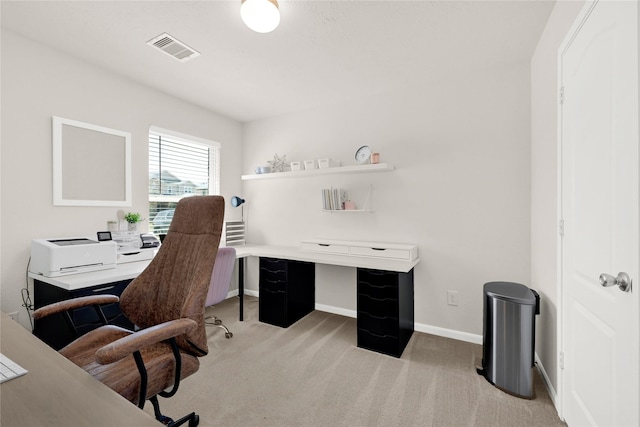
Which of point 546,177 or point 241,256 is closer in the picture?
point 546,177

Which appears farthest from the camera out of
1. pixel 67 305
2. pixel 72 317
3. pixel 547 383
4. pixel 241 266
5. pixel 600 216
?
pixel 241 266

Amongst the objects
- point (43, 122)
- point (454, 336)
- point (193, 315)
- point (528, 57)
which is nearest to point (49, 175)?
point (43, 122)

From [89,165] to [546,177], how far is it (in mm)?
3708

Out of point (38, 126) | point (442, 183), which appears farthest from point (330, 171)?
point (38, 126)

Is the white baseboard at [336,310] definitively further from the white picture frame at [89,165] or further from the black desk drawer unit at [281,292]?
the white picture frame at [89,165]

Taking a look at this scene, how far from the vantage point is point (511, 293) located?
1982 millimetres

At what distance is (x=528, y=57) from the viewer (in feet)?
7.98

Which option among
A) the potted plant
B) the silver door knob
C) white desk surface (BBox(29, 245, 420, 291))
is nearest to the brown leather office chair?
white desk surface (BBox(29, 245, 420, 291))

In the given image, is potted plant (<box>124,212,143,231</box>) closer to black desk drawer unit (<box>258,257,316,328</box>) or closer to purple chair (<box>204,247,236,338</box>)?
purple chair (<box>204,247,236,338</box>)

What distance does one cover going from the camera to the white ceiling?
187 cm

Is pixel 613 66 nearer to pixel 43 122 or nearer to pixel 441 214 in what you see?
pixel 441 214

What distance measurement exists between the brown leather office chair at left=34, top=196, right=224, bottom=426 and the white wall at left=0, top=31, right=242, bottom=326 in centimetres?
130

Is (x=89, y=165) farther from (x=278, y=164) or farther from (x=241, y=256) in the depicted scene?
(x=278, y=164)

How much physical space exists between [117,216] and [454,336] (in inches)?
137
